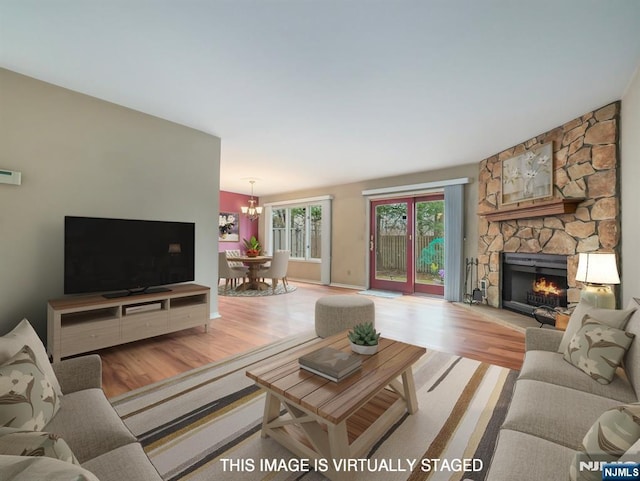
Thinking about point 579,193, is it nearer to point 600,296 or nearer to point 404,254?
point 600,296

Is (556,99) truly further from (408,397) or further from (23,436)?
(23,436)

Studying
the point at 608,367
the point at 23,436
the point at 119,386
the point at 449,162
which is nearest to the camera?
the point at 23,436

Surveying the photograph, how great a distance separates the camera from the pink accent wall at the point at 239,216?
26.2ft

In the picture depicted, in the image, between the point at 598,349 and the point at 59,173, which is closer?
the point at 598,349

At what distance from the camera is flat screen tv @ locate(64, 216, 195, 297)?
263 cm

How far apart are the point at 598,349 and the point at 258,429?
1.95 metres

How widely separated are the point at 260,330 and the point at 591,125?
14.2 ft

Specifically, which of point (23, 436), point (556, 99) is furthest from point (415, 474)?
point (556, 99)

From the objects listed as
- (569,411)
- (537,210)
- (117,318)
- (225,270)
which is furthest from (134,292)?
(537,210)

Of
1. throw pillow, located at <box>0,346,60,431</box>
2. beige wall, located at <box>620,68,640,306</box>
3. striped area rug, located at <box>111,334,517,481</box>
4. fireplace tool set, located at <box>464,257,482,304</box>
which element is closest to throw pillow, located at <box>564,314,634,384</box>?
striped area rug, located at <box>111,334,517,481</box>

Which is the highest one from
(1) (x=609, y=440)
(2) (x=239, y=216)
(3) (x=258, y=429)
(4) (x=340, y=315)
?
(2) (x=239, y=216)

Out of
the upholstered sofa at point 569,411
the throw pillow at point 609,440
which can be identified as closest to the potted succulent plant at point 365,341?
the upholstered sofa at point 569,411

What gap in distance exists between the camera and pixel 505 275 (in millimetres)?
4438

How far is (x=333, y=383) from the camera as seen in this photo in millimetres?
1422
